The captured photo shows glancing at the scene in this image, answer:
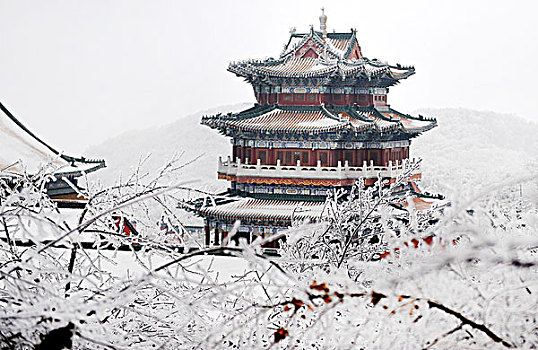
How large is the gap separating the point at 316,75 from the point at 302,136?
1.34m

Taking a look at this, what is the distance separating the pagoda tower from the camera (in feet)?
53.8

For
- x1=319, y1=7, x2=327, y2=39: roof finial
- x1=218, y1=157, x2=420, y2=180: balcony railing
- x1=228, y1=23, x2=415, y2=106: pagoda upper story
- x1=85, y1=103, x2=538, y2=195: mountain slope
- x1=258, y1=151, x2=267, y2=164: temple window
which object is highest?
x1=319, y1=7, x2=327, y2=39: roof finial

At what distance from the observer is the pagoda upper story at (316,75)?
16828mm

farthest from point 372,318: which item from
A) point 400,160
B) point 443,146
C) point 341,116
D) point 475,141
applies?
point 475,141

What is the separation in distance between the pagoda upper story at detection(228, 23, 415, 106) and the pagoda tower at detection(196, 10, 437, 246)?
0.07 feet

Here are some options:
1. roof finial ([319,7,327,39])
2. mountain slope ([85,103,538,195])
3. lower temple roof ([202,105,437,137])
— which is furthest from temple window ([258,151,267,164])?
mountain slope ([85,103,538,195])

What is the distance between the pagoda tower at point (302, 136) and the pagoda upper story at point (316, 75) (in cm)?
2

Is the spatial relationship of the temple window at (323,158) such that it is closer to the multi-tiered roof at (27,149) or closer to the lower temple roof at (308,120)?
the lower temple roof at (308,120)

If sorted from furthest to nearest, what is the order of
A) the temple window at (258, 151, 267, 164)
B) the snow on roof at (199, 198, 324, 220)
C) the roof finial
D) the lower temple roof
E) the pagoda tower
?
the roof finial
the temple window at (258, 151, 267, 164)
the pagoda tower
the lower temple roof
the snow on roof at (199, 198, 324, 220)

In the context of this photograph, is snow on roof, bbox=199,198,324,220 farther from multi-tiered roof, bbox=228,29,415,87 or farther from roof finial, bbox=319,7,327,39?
roof finial, bbox=319,7,327,39

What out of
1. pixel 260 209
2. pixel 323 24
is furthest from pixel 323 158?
pixel 323 24

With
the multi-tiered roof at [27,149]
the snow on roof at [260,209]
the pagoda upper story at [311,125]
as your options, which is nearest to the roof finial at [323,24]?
the pagoda upper story at [311,125]

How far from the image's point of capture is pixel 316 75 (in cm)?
1669

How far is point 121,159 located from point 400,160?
5853cm
